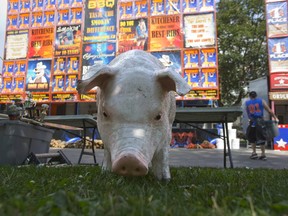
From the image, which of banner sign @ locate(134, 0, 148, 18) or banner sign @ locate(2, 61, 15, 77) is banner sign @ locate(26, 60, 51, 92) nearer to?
banner sign @ locate(2, 61, 15, 77)

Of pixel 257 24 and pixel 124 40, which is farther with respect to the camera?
pixel 257 24

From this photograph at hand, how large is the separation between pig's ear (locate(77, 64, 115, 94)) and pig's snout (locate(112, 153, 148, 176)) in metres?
0.93

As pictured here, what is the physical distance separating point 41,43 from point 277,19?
1284 cm

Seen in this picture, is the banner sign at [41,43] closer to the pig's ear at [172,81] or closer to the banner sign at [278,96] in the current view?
the banner sign at [278,96]

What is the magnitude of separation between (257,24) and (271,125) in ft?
61.4

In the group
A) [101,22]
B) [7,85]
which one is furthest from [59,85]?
[101,22]

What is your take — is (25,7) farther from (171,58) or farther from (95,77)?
(95,77)

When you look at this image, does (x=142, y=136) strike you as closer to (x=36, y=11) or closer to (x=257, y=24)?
(x=36, y=11)

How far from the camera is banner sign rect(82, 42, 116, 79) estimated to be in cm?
1658

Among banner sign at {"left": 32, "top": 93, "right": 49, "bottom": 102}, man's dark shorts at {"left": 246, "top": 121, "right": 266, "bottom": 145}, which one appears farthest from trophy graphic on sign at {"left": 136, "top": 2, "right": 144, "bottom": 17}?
man's dark shorts at {"left": 246, "top": 121, "right": 266, "bottom": 145}

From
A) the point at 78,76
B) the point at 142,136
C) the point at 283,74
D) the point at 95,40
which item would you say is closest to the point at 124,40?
the point at 95,40

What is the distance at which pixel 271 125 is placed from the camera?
327 inches

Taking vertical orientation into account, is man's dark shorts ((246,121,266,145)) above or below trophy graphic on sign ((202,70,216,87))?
below

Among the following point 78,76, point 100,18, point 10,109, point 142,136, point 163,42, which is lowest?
point 142,136
